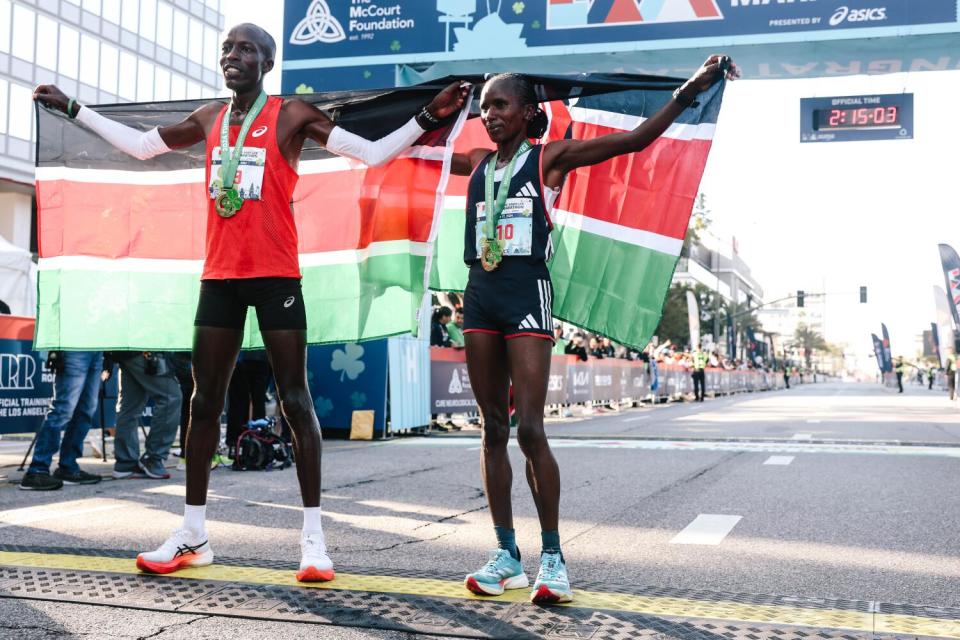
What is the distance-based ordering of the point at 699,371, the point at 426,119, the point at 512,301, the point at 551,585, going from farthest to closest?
the point at 699,371, the point at 426,119, the point at 512,301, the point at 551,585

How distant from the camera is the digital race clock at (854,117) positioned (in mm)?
20531

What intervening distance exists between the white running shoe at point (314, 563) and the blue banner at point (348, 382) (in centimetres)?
904

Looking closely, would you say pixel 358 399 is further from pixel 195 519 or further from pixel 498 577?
pixel 498 577

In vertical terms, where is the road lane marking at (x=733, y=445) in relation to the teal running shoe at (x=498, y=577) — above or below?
below

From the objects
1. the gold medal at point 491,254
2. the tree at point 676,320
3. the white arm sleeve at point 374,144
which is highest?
the tree at point 676,320

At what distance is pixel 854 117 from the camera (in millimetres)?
20531

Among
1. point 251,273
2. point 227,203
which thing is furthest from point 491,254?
point 227,203

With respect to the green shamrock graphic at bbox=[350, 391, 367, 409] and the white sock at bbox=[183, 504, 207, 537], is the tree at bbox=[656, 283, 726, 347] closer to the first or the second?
the green shamrock graphic at bbox=[350, 391, 367, 409]

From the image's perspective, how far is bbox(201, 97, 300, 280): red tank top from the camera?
4.27 metres

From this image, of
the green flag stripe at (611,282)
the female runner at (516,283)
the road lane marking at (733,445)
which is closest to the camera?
the female runner at (516,283)

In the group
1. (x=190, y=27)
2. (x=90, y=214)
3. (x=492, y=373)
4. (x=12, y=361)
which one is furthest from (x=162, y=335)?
(x=190, y=27)

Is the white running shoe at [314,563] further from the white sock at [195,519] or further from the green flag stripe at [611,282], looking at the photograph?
the green flag stripe at [611,282]

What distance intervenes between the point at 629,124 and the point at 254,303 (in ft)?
6.85

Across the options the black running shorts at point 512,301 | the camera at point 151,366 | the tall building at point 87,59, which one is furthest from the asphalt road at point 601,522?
the tall building at point 87,59
